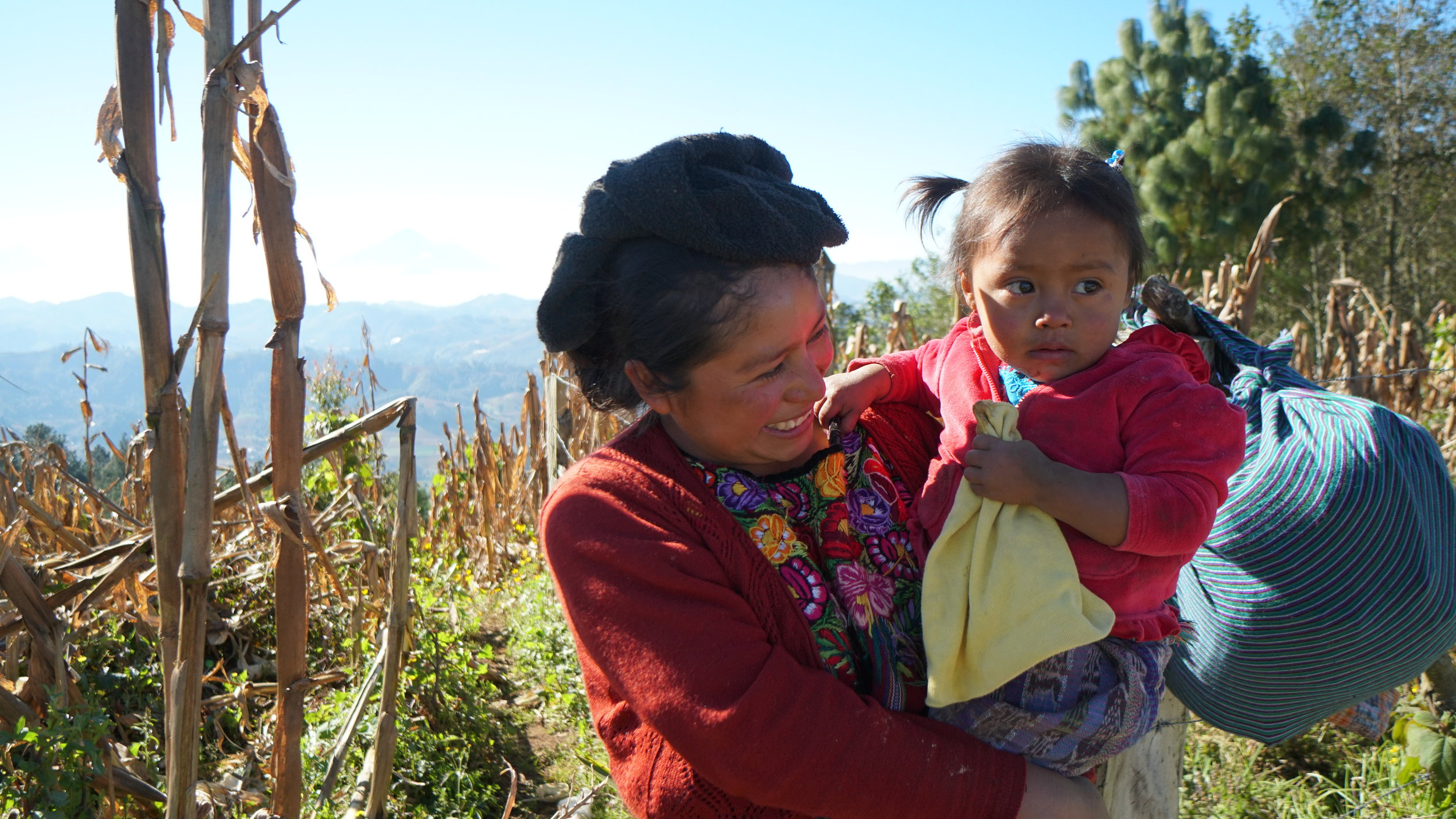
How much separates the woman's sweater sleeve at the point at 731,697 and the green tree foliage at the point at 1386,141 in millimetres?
23762

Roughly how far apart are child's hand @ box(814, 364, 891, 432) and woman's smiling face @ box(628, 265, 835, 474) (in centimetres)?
20

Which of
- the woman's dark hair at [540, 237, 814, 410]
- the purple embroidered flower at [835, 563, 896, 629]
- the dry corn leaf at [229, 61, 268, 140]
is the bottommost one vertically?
the purple embroidered flower at [835, 563, 896, 629]

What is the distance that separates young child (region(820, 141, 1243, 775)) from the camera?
1.36 meters

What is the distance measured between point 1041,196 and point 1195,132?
77.8 ft

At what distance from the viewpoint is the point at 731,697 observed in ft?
3.95

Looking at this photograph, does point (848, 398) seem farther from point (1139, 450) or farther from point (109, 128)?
point (109, 128)

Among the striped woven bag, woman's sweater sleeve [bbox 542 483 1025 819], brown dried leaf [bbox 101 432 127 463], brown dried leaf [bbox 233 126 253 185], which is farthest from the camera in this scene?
brown dried leaf [bbox 101 432 127 463]

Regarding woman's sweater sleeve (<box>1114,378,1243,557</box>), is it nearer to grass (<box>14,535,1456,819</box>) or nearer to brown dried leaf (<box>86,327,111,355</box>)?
grass (<box>14,535,1456,819</box>)

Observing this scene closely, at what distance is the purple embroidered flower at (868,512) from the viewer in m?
1.56

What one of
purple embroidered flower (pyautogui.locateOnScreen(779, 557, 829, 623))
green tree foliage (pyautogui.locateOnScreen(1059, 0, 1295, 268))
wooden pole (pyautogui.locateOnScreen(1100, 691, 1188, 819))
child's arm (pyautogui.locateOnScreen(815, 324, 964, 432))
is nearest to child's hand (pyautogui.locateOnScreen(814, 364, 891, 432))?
child's arm (pyautogui.locateOnScreen(815, 324, 964, 432))

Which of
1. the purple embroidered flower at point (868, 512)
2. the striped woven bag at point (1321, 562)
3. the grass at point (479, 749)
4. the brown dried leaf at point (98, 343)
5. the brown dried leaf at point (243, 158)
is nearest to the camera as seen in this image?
the brown dried leaf at point (243, 158)

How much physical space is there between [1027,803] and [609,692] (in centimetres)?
67

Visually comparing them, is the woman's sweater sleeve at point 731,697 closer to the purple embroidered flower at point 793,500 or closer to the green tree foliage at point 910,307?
the purple embroidered flower at point 793,500

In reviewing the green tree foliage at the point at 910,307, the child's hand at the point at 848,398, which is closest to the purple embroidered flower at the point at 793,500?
the child's hand at the point at 848,398
